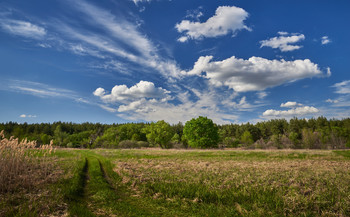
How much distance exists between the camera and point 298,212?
8.03 metres

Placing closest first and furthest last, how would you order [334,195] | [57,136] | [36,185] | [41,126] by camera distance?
1. [334,195]
2. [36,185]
3. [57,136]
4. [41,126]

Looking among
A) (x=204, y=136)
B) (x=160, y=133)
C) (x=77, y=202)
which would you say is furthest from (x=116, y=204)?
(x=160, y=133)

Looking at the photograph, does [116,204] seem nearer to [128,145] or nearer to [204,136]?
[204,136]

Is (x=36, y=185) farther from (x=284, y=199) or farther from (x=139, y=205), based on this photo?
(x=284, y=199)

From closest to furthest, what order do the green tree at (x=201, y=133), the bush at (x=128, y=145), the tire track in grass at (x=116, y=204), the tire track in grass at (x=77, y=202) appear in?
the tire track in grass at (x=77, y=202) → the tire track in grass at (x=116, y=204) → the green tree at (x=201, y=133) → the bush at (x=128, y=145)

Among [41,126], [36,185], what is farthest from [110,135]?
[41,126]

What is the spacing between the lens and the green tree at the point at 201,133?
6131cm

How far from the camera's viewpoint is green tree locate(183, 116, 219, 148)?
61.3 metres

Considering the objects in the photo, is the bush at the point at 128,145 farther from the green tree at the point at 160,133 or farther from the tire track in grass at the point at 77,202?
the tire track in grass at the point at 77,202

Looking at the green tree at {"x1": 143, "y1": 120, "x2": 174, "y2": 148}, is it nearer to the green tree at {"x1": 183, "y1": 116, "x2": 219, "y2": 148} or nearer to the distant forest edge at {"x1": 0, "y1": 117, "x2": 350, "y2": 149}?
the distant forest edge at {"x1": 0, "y1": 117, "x2": 350, "y2": 149}

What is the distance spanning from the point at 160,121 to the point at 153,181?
65714mm

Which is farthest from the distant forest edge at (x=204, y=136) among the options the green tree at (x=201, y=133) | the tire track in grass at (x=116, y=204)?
the tire track in grass at (x=116, y=204)

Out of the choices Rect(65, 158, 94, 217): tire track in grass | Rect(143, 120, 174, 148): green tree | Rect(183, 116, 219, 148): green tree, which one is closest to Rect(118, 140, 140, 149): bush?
Rect(143, 120, 174, 148): green tree

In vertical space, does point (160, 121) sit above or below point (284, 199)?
above
